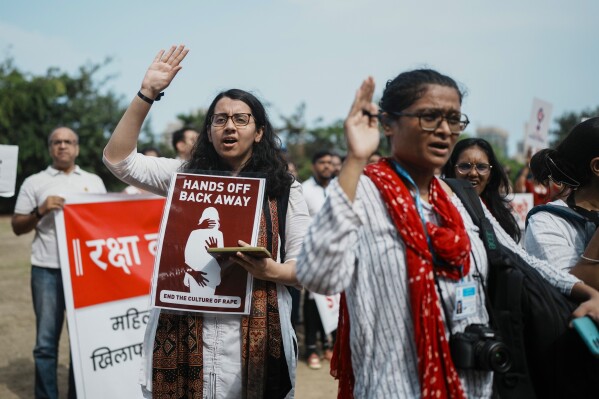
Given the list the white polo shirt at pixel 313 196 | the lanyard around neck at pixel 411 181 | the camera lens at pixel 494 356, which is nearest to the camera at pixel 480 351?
the camera lens at pixel 494 356

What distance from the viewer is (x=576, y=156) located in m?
2.46

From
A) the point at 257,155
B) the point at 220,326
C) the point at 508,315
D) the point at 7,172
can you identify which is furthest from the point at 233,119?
the point at 7,172

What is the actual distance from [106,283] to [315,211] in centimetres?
245

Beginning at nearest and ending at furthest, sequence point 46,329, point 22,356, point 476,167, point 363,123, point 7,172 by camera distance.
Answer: point 363,123 → point 476,167 → point 7,172 → point 46,329 → point 22,356

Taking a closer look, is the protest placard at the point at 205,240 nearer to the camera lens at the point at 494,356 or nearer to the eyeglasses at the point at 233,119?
the eyeglasses at the point at 233,119

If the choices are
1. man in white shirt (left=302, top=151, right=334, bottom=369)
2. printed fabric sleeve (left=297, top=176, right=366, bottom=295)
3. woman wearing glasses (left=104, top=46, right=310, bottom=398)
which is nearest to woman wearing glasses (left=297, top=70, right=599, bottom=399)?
printed fabric sleeve (left=297, top=176, right=366, bottom=295)

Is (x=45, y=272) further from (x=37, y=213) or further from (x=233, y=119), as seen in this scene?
(x=233, y=119)

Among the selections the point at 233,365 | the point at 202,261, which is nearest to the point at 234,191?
the point at 202,261

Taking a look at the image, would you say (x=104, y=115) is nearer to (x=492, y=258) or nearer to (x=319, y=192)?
(x=319, y=192)

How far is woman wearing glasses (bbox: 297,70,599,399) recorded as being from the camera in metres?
1.60

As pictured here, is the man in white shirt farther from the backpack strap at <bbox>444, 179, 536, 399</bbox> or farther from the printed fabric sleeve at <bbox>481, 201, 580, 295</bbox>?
the backpack strap at <bbox>444, 179, 536, 399</bbox>

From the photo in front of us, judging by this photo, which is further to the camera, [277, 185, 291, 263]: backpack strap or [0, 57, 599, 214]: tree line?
[0, 57, 599, 214]: tree line

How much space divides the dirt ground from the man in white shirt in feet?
0.50

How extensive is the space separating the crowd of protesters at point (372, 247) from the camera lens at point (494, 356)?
0.26 feet
